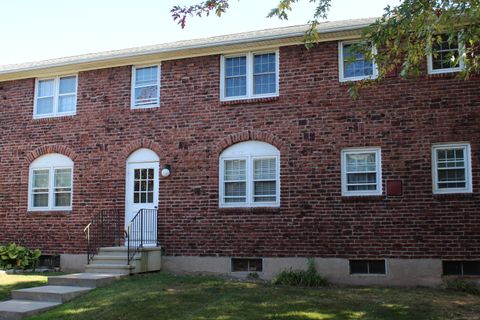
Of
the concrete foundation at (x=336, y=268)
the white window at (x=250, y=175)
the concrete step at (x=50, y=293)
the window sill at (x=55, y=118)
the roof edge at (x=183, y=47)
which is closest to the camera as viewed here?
the concrete step at (x=50, y=293)

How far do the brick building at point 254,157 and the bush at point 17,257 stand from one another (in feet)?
1.96

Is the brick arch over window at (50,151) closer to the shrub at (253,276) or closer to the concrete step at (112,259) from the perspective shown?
the concrete step at (112,259)

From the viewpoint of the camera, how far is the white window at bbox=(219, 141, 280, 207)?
44.4 ft

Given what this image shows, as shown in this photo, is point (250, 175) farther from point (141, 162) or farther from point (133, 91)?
point (133, 91)

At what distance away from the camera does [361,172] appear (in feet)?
42.2

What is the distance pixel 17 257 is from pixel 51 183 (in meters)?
2.20

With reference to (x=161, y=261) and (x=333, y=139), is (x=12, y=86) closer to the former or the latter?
(x=161, y=261)

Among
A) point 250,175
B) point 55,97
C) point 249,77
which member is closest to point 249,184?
point 250,175

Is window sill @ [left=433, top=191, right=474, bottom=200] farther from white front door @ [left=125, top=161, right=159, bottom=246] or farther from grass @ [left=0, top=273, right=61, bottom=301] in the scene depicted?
grass @ [left=0, top=273, right=61, bottom=301]

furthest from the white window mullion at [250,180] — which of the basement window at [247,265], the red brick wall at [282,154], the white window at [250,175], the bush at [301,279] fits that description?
the bush at [301,279]

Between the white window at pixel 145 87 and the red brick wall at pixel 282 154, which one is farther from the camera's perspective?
the white window at pixel 145 87

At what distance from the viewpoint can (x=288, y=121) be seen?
13.5 metres

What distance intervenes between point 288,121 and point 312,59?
162cm

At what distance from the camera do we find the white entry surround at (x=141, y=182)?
1458 cm
